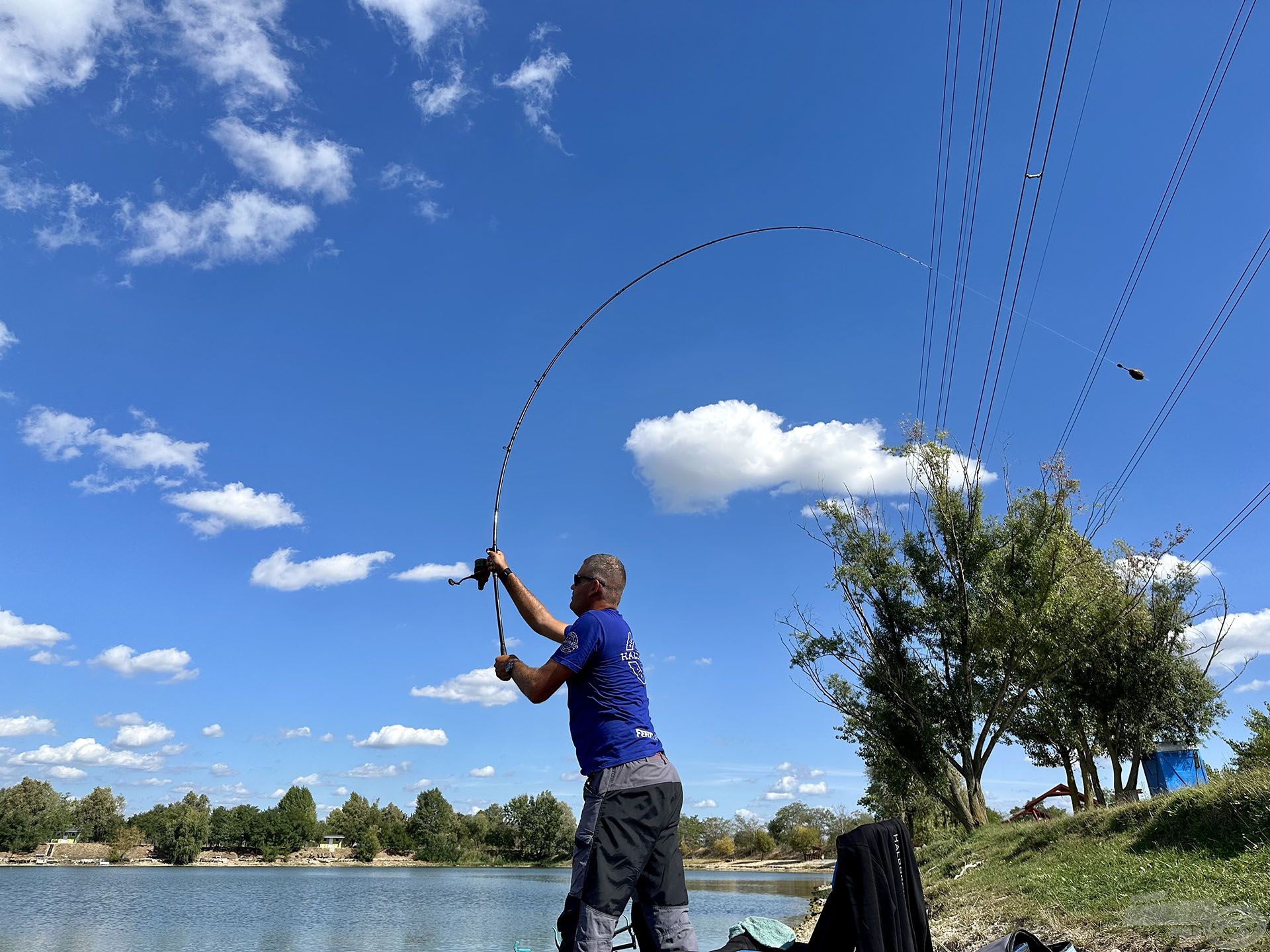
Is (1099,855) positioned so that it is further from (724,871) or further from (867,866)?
(724,871)

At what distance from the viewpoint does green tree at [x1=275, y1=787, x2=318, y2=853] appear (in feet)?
371

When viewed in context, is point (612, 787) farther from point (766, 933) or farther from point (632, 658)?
point (766, 933)

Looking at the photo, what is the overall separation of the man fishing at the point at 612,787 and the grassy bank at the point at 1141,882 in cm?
377

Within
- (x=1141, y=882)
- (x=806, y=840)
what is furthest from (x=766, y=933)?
(x=806, y=840)

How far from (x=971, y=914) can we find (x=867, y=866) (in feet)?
22.4

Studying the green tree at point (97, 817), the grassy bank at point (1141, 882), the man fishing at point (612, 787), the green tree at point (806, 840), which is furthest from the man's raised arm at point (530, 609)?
the green tree at point (97, 817)

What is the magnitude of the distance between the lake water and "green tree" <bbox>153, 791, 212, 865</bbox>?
144 feet

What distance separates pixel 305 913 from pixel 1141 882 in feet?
116

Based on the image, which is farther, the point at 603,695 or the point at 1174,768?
the point at 1174,768

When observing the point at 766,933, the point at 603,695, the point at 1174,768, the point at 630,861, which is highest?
the point at 1174,768

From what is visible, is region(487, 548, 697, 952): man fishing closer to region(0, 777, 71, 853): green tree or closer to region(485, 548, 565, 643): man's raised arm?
region(485, 548, 565, 643): man's raised arm

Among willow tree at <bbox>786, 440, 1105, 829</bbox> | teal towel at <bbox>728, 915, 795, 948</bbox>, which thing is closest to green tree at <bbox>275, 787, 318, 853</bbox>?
willow tree at <bbox>786, 440, 1105, 829</bbox>

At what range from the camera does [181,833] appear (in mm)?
100875

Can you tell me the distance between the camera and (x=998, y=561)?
1905cm
